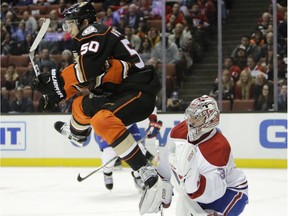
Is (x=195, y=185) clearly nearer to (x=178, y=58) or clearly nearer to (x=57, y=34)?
(x=178, y=58)

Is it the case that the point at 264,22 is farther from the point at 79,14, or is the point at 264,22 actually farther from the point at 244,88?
the point at 79,14

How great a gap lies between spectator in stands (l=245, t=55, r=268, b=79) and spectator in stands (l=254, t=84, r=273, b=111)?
182 millimetres

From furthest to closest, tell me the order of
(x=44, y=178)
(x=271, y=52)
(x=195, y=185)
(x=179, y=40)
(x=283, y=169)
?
(x=179, y=40) < (x=271, y=52) < (x=283, y=169) < (x=44, y=178) < (x=195, y=185)

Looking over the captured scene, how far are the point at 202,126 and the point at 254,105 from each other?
486 cm

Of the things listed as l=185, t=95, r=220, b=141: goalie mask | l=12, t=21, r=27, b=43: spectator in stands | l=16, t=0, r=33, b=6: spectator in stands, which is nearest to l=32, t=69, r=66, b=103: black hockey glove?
l=185, t=95, r=220, b=141: goalie mask

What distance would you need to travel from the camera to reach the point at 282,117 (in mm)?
7328

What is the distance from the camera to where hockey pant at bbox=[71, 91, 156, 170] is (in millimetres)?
3830

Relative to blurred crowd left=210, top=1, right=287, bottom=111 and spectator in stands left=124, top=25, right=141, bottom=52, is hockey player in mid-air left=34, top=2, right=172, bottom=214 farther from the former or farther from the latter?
spectator in stands left=124, top=25, right=141, bottom=52

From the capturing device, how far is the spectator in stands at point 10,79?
839 cm

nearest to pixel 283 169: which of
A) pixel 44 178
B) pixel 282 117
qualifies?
pixel 282 117

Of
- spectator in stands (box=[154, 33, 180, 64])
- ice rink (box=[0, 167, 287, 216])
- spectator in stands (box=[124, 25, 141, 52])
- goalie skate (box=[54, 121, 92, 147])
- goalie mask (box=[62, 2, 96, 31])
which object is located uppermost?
goalie mask (box=[62, 2, 96, 31])

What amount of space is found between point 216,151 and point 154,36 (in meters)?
5.55

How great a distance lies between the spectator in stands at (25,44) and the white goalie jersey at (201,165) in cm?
605

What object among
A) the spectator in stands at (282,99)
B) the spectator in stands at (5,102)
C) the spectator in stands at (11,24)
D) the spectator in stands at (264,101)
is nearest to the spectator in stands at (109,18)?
the spectator in stands at (11,24)
